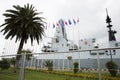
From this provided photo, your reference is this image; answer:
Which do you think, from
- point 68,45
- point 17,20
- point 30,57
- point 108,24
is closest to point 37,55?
point 30,57

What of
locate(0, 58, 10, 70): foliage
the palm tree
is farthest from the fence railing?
the palm tree

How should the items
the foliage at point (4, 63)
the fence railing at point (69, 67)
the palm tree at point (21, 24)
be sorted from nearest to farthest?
the fence railing at point (69, 67), the foliage at point (4, 63), the palm tree at point (21, 24)

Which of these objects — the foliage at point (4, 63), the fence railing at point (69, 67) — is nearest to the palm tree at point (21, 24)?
the foliage at point (4, 63)

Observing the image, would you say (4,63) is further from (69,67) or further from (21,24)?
(21,24)

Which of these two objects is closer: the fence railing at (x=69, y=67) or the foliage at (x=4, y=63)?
the fence railing at (x=69, y=67)

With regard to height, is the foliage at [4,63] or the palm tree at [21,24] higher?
the palm tree at [21,24]

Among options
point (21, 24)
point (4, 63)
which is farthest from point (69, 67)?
point (21, 24)

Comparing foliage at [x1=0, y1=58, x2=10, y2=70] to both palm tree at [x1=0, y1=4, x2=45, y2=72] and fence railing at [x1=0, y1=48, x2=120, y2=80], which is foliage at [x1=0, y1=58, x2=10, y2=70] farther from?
palm tree at [x1=0, y1=4, x2=45, y2=72]

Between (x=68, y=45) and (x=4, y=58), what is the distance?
38.6 metres

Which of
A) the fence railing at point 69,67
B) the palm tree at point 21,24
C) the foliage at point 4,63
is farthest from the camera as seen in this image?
the palm tree at point 21,24

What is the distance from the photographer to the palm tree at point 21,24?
18156 millimetres

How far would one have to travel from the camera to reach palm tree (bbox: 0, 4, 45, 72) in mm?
18156

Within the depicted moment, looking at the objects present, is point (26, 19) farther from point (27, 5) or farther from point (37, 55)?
point (37, 55)

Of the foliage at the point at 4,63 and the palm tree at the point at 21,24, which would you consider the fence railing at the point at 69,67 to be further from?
the palm tree at the point at 21,24
